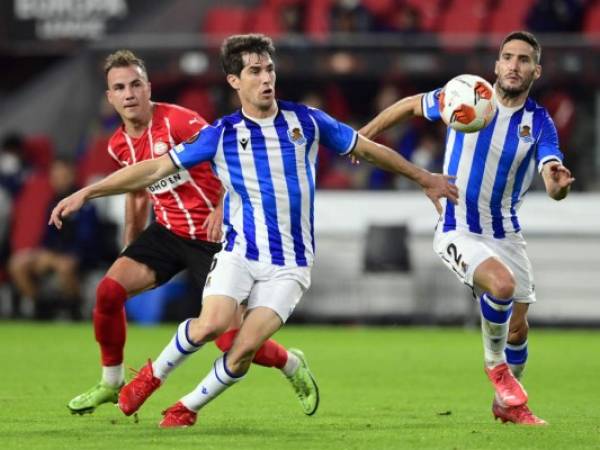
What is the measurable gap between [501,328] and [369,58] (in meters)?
8.35

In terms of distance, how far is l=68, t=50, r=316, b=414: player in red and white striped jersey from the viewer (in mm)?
8359

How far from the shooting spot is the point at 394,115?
8.29 meters

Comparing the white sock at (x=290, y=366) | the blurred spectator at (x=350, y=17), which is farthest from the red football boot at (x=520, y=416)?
the blurred spectator at (x=350, y=17)

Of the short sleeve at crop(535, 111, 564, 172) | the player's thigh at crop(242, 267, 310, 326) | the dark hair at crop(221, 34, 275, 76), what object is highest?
the dark hair at crop(221, 34, 275, 76)

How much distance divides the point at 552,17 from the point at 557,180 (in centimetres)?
909

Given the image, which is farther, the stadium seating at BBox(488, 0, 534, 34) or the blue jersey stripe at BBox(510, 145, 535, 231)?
the stadium seating at BBox(488, 0, 534, 34)

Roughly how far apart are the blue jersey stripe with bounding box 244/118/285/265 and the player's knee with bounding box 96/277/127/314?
3.74 ft

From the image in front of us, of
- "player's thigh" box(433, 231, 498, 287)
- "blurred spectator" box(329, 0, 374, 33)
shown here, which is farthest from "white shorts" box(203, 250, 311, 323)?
"blurred spectator" box(329, 0, 374, 33)

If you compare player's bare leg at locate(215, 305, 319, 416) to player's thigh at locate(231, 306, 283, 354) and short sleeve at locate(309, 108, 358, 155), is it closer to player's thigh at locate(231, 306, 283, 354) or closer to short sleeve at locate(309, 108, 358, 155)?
player's thigh at locate(231, 306, 283, 354)

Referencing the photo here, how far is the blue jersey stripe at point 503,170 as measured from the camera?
8.32m

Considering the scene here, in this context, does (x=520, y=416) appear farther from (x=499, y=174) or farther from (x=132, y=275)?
(x=132, y=275)

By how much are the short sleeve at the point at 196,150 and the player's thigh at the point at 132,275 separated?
1024mm

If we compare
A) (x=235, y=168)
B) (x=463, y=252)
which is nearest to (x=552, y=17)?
(x=463, y=252)

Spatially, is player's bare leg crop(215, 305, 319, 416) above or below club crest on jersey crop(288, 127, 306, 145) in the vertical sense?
below
